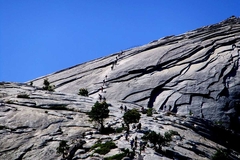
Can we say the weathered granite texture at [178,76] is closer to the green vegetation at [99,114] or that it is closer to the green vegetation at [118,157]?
the green vegetation at [99,114]

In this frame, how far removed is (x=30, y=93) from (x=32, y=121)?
16931 millimetres

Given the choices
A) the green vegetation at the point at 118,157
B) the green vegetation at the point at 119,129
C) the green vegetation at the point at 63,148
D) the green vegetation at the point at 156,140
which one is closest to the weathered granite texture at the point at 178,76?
the green vegetation at the point at 119,129

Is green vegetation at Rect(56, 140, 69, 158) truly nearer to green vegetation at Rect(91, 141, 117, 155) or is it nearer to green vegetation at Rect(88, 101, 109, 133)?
green vegetation at Rect(91, 141, 117, 155)

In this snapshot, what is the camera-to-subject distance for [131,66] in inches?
3398

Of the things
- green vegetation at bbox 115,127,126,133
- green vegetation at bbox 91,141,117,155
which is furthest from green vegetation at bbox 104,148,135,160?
green vegetation at bbox 115,127,126,133

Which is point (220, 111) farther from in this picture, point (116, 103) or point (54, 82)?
point (54, 82)

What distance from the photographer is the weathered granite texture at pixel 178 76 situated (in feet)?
224

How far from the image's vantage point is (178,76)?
252ft

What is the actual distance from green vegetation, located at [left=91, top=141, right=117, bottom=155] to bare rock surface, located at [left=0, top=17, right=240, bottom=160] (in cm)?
51

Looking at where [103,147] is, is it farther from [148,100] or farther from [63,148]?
[148,100]

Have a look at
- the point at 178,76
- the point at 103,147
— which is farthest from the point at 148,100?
the point at 103,147

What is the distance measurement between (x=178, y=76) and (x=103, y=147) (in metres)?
45.7

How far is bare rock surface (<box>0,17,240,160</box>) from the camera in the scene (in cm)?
3912

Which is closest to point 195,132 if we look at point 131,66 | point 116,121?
point 116,121
